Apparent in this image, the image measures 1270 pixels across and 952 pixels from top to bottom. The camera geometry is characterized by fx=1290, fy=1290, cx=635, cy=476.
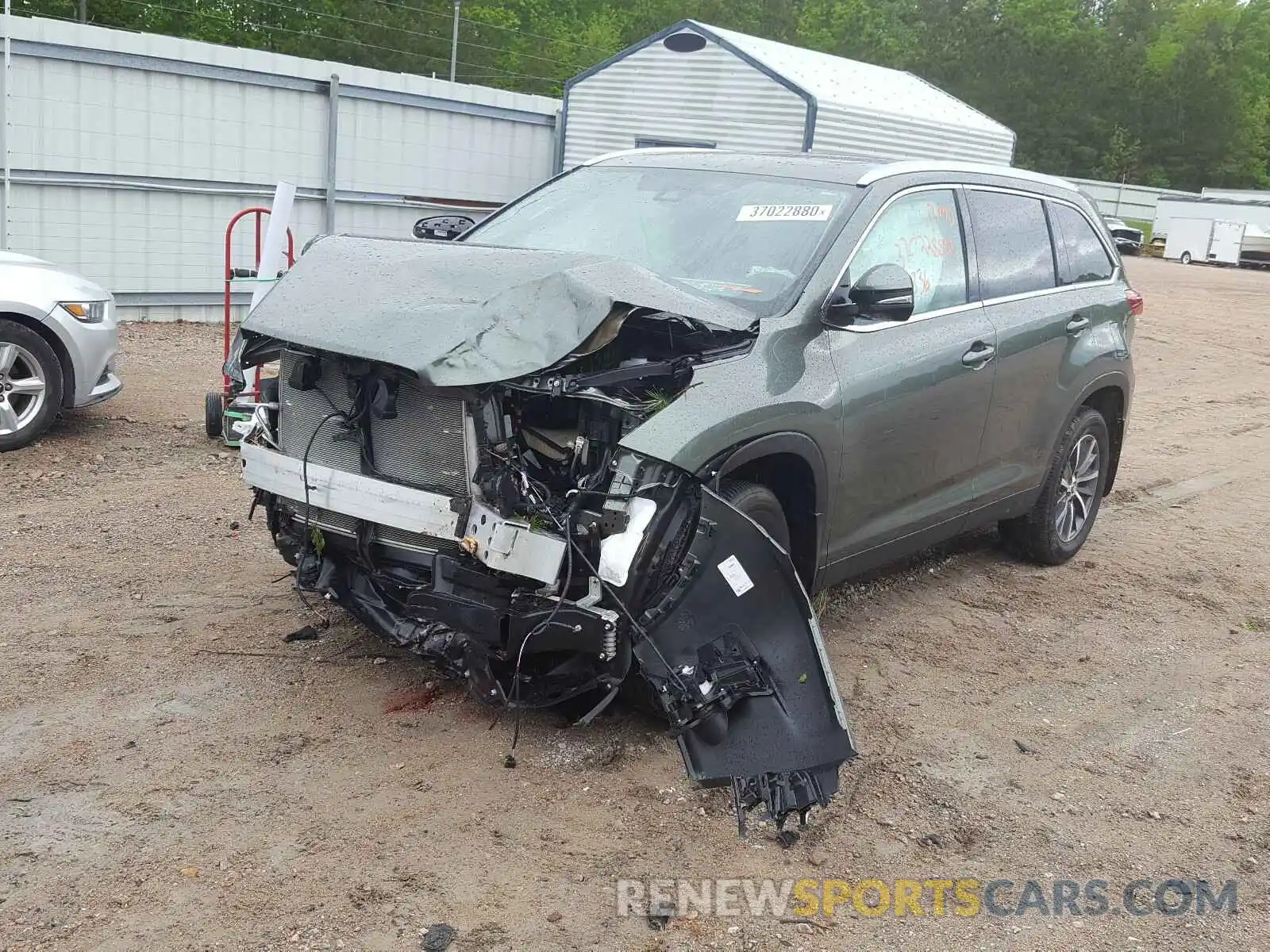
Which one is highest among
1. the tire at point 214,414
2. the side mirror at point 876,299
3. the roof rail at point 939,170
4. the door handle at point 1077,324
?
the roof rail at point 939,170

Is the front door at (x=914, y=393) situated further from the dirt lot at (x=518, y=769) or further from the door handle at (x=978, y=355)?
the dirt lot at (x=518, y=769)

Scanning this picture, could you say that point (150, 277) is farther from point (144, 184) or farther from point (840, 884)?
point (840, 884)

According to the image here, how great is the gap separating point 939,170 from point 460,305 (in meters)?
2.45

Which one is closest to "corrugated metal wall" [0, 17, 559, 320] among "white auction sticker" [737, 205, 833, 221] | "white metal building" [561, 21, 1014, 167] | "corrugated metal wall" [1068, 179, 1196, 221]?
"white metal building" [561, 21, 1014, 167]

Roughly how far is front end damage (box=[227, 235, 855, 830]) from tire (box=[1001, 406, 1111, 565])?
291 centimetres

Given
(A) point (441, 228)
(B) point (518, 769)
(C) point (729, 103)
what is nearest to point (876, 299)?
(B) point (518, 769)

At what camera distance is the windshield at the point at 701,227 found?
4852 millimetres

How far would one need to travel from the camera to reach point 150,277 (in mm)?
13164

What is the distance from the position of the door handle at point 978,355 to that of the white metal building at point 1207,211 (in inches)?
1463

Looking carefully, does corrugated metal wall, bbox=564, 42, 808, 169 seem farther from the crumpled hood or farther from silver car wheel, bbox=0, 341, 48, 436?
the crumpled hood

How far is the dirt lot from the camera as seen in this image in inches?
134

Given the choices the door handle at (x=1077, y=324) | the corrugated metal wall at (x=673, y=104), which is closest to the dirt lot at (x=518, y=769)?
the door handle at (x=1077, y=324)

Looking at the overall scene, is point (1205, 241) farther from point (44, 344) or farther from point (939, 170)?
point (44, 344)

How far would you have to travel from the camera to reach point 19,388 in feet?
24.5
